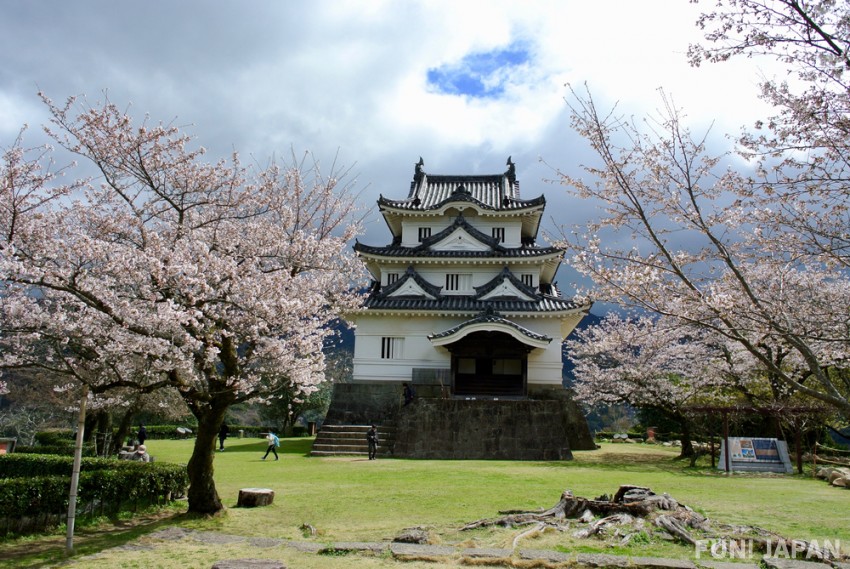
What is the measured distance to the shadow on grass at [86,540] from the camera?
7844 mm

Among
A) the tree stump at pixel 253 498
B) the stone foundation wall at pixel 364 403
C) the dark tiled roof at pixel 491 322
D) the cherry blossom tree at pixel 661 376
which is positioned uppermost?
the dark tiled roof at pixel 491 322

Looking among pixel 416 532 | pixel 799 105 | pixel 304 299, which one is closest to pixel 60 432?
pixel 304 299

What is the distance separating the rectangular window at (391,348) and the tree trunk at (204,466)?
18.0 metres

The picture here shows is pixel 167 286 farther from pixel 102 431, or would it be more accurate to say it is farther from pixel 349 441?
pixel 102 431

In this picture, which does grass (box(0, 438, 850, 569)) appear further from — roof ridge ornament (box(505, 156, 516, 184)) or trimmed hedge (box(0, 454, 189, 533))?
roof ridge ornament (box(505, 156, 516, 184))

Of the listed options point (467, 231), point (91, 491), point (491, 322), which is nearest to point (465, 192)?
point (467, 231)

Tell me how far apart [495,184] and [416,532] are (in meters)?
29.1

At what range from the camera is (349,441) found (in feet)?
76.8

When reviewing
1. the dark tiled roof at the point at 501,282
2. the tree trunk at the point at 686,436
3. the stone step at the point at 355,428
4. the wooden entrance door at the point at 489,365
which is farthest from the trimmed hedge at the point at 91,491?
the tree trunk at the point at 686,436

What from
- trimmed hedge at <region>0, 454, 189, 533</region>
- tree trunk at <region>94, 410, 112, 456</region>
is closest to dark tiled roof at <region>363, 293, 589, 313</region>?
tree trunk at <region>94, 410, 112, 456</region>

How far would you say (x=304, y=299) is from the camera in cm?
1141

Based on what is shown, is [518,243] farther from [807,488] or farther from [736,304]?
[736,304]

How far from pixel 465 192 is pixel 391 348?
9518 millimetres

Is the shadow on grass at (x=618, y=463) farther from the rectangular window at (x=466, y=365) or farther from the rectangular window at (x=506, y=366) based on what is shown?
the rectangular window at (x=466, y=365)
